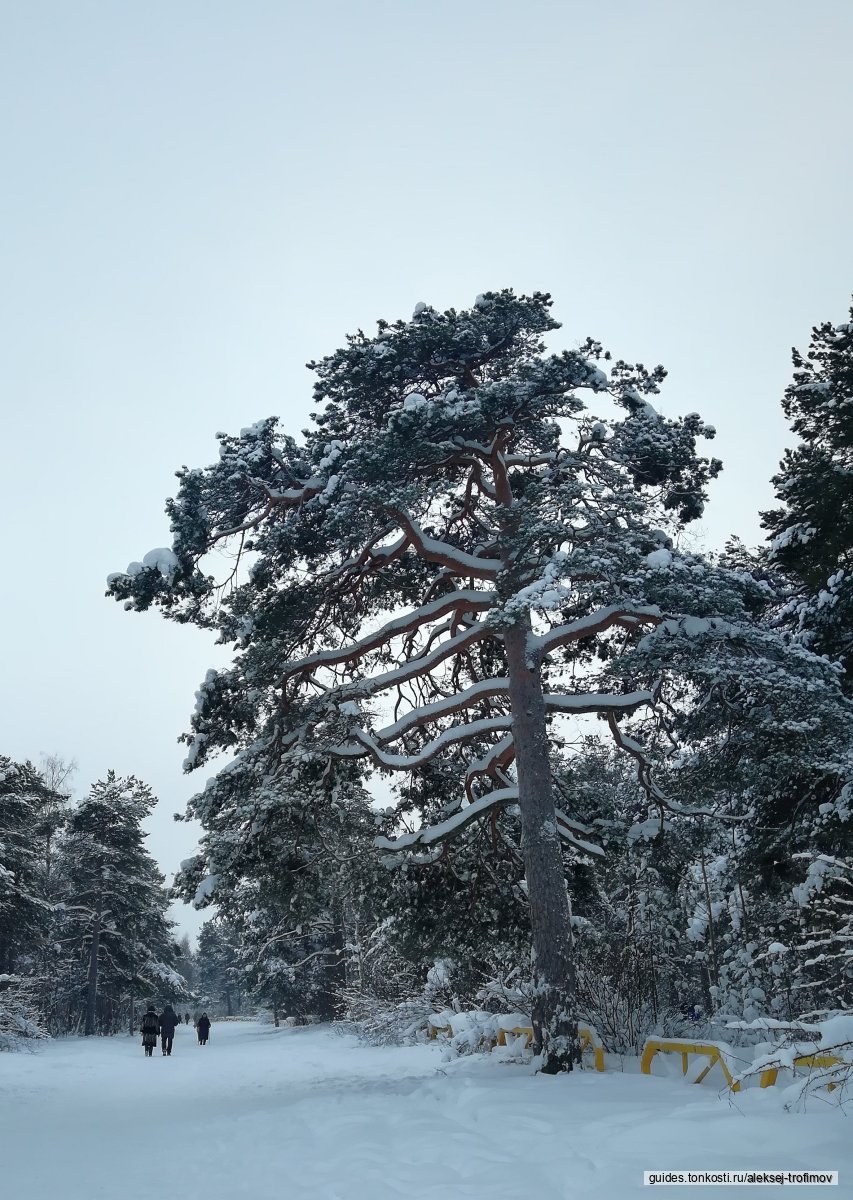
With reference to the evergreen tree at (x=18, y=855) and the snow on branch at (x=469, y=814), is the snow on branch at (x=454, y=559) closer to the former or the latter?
the snow on branch at (x=469, y=814)

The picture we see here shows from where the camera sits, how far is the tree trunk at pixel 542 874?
10.3 m

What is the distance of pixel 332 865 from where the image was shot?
14.0 m

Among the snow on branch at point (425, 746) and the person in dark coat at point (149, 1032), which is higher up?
the snow on branch at point (425, 746)

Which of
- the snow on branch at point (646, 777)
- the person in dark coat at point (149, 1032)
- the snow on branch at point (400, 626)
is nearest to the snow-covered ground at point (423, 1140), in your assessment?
the snow on branch at point (646, 777)

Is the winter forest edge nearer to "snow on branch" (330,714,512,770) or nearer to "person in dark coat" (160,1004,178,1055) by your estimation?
"snow on branch" (330,714,512,770)

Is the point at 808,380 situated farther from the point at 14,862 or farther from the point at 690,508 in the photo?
the point at 14,862

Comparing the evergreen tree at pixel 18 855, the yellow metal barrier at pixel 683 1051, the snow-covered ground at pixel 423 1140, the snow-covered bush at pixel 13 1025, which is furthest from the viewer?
the evergreen tree at pixel 18 855

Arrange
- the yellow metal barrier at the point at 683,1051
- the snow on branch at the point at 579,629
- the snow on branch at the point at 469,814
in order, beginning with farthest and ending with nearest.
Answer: the snow on branch at the point at 469,814, the snow on branch at the point at 579,629, the yellow metal barrier at the point at 683,1051

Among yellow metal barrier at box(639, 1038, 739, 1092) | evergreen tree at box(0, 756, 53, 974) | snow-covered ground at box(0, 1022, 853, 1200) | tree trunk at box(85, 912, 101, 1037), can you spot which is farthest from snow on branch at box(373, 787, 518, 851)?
tree trunk at box(85, 912, 101, 1037)

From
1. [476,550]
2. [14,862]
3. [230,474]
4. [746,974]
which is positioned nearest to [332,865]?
[476,550]

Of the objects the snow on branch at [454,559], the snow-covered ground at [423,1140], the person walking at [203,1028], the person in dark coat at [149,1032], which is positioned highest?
the snow on branch at [454,559]

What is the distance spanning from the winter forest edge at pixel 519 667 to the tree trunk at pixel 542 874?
1.4 inches

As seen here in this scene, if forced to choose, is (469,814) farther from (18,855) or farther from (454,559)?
(18,855)

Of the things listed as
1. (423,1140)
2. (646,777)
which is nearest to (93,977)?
(646,777)
